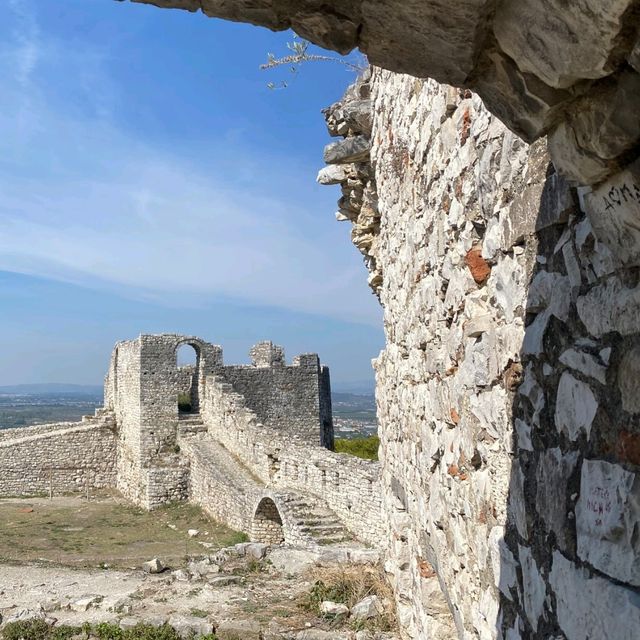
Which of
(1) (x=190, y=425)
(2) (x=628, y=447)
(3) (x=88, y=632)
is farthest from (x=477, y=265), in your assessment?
(1) (x=190, y=425)

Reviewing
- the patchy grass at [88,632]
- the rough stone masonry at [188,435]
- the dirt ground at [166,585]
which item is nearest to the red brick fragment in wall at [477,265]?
the dirt ground at [166,585]

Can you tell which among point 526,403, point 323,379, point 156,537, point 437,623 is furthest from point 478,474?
point 323,379

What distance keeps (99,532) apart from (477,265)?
14.8 metres

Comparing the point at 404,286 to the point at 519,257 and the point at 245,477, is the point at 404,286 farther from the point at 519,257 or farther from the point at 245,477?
the point at 245,477

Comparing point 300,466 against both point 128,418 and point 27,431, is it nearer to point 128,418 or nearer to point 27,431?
point 128,418

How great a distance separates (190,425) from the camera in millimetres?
21156

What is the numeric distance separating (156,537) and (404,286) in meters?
12.2

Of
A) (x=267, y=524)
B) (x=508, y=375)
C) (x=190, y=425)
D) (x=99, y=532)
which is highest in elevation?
(x=508, y=375)

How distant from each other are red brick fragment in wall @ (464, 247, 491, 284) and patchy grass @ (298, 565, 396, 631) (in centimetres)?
492

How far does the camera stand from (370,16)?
4.72ft

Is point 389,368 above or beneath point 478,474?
above

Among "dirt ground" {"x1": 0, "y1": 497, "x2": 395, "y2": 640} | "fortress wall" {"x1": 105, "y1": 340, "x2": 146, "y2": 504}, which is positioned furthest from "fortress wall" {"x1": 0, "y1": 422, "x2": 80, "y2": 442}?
"dirt ground" {"x1": 0, "y1": 497, "x2": 395, "y2": 640}

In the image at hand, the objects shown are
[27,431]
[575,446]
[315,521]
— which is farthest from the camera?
[27,431]

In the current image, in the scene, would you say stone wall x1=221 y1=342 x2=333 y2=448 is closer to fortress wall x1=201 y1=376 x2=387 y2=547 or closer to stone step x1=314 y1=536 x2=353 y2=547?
fortress wall x1=201 y1=376 x2=387 y2=547
